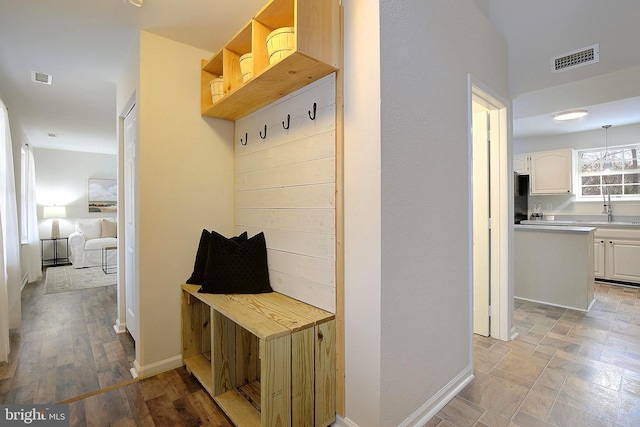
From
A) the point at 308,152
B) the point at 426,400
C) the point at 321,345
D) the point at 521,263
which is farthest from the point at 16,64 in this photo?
the point at 521,263

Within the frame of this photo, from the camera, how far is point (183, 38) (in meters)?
2.11

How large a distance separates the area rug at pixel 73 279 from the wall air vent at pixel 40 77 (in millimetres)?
2800

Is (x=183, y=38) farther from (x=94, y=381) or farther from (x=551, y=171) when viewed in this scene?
(x=551, y=171)

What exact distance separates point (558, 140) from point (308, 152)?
5.41 meters

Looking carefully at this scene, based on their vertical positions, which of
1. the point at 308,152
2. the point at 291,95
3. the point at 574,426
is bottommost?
the point at 574,426

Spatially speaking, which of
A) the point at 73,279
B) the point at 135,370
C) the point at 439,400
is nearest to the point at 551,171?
the point at 439,400

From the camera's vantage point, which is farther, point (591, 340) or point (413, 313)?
point (591, 340)

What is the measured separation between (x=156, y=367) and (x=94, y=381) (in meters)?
0.38

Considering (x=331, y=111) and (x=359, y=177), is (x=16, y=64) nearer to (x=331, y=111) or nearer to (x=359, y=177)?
(x=331, y=111)

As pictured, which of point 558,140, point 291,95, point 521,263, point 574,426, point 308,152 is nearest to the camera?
point 574,426

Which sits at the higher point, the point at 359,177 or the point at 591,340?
the point at 359,177

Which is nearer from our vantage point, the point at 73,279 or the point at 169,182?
the point at 169,182

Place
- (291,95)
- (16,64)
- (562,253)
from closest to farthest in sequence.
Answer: (291,95) → (16,64) → (562,253)

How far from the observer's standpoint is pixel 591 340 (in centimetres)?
251
